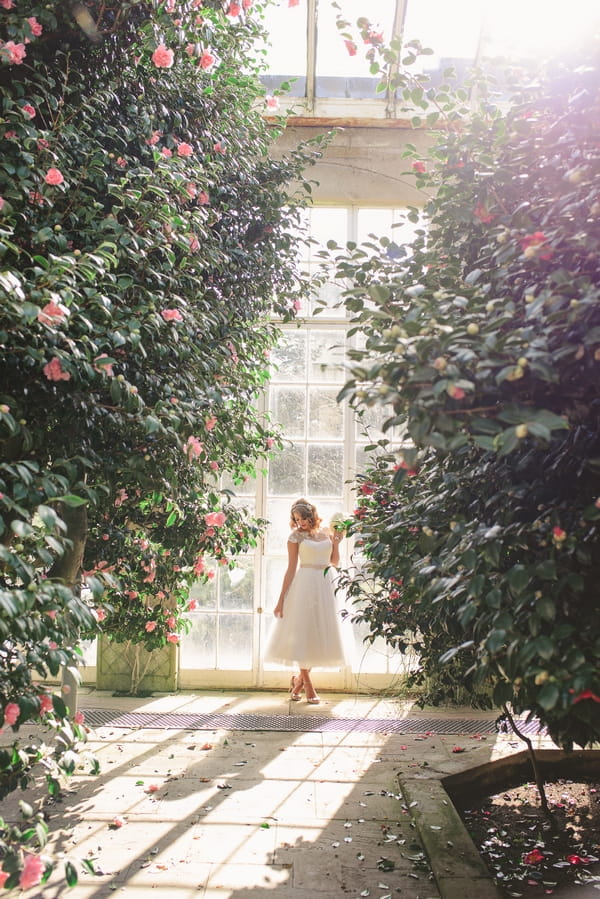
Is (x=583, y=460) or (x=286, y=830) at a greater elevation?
(x=583, y=460)

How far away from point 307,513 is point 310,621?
673mm

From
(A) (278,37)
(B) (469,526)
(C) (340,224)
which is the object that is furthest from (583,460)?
(A) (278,37)

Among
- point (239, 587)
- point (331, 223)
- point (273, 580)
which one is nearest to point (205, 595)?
point (239, 587)

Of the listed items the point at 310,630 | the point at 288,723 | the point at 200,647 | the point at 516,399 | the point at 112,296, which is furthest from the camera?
the point at 200,647

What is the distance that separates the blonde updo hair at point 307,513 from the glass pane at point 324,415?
59 centimetres

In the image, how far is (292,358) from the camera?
17.3 feet

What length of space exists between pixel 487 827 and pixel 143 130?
2763 millimetres

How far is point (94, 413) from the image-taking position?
6.72ft

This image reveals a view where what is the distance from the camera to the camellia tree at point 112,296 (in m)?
1.68

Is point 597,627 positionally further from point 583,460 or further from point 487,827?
point 487,827

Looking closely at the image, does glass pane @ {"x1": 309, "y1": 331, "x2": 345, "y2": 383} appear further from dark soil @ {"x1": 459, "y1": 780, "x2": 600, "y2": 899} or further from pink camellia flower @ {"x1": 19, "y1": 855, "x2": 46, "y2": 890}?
pink camellia flower @ {"x1": 19, "y1": 855, "x2": 46, "y2": 890}

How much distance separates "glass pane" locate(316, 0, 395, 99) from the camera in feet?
16.2

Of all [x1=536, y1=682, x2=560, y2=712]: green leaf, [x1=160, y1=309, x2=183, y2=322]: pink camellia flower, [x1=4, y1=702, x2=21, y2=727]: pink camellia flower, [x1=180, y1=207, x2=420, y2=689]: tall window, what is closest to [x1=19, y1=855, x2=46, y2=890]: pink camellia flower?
[x1=4, y1=702, x2=21, y2=727]: pink camellia flower

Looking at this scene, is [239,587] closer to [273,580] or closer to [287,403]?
[273,580]
